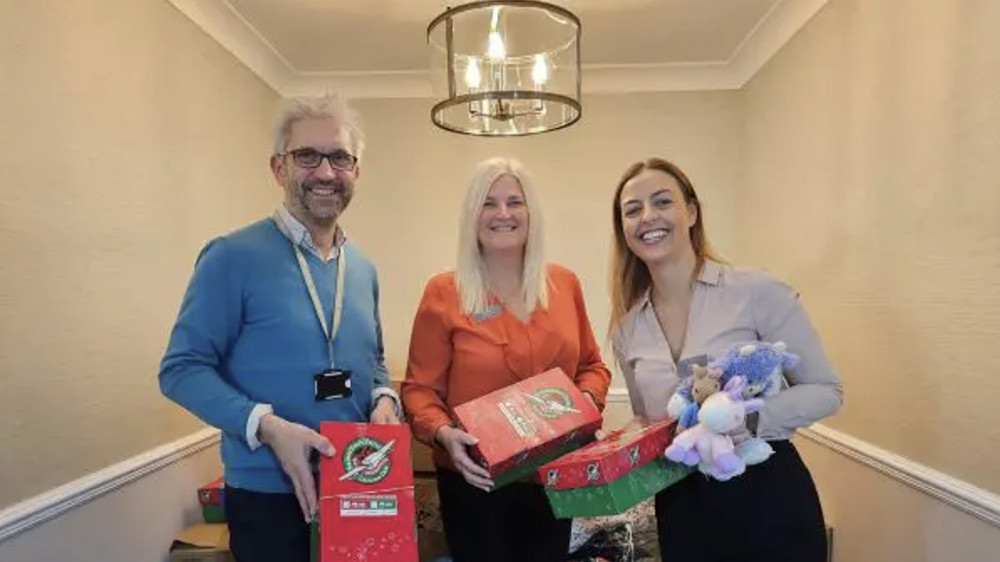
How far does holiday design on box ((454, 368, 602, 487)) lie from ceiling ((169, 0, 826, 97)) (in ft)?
5.82

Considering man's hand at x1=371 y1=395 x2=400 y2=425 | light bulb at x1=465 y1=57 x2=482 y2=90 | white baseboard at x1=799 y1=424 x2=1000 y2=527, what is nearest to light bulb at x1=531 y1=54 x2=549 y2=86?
light bulb at x1=465 y1=57 x2=482 y2=90

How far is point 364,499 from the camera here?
4.33ft

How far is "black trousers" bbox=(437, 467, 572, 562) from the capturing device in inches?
66.1

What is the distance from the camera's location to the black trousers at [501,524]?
168 cm

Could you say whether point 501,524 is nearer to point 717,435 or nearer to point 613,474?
point 613,474

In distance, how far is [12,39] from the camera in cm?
174

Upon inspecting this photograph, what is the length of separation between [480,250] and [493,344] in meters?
0.25

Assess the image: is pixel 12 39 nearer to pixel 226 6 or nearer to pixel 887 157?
pixel 226 6

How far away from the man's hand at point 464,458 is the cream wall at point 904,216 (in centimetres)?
110

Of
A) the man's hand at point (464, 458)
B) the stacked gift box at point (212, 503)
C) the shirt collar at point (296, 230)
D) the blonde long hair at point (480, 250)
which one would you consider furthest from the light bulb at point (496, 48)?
the stacked gift box at point (212, 503)

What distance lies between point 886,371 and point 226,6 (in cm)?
255

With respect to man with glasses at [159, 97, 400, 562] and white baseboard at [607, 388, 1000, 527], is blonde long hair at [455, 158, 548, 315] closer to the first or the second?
man with glasses at [159, 97, 400, 562]

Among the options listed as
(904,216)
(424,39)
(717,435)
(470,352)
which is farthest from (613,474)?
(424,39)

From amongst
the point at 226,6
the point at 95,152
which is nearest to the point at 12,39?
the point at 95,152
